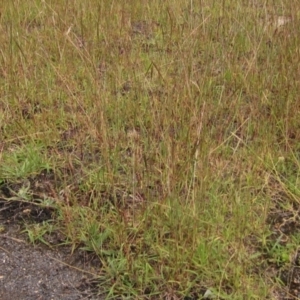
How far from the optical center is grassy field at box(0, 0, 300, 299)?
2.02 metres

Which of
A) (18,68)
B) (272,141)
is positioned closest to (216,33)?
(272,141)

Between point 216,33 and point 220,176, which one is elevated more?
point 216,33

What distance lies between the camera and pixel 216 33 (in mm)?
3029

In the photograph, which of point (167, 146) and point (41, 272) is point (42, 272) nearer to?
point (41, 272)

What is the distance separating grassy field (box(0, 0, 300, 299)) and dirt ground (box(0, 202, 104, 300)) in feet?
0.17

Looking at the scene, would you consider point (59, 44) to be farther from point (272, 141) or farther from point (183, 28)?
point (272, 141)

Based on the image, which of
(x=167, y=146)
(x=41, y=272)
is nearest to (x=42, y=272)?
(x=41, y=272)

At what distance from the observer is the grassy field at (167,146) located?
2018mm

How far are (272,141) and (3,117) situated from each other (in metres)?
1.24

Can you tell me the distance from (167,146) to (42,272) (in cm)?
66

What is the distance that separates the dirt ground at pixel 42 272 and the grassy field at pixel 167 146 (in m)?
0.05

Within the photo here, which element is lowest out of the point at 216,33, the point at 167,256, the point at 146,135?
the point at 167,256

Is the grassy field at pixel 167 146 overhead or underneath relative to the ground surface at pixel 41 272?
overhead

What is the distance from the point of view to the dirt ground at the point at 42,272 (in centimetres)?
197
